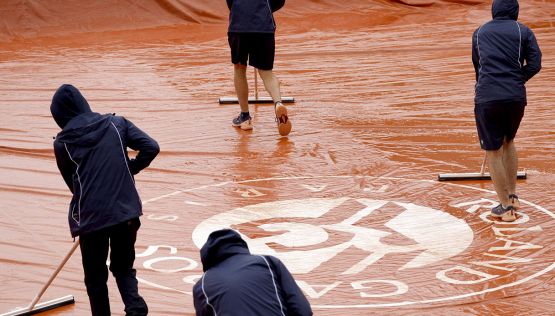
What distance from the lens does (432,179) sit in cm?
873

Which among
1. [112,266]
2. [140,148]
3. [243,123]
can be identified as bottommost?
[243,123]

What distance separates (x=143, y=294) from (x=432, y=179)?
3242 mm

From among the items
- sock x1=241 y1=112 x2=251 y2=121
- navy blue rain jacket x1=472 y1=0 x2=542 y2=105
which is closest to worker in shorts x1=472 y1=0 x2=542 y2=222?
navy blue rain jacket x1=472 y1=0 x2=542 y2=105

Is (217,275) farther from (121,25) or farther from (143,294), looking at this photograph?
(121,25)

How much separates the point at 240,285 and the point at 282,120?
19.7ft

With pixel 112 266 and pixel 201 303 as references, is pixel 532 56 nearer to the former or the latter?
pixel 112 266

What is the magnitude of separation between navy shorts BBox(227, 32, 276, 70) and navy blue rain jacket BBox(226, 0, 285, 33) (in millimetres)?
68

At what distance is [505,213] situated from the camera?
7.55 meters

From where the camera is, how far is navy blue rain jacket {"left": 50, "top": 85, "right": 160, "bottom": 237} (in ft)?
18.3

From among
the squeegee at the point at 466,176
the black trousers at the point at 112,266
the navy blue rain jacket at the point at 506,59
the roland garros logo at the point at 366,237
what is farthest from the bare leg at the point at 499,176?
the black trousers at the point at 112,266

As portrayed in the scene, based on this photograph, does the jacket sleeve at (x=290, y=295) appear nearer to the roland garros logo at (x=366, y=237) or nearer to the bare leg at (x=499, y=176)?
the roland garros logo at (x=366, y=237)

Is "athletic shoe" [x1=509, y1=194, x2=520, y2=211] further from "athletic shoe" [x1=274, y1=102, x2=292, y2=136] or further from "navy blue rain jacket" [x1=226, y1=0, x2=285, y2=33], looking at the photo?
"navy blue rain jacket" [x1=226, y1=0, x2=285, y2=33]

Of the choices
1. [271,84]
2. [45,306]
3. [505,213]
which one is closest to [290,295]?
[45,306]

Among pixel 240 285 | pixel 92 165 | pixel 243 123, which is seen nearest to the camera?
pixel 240 285
